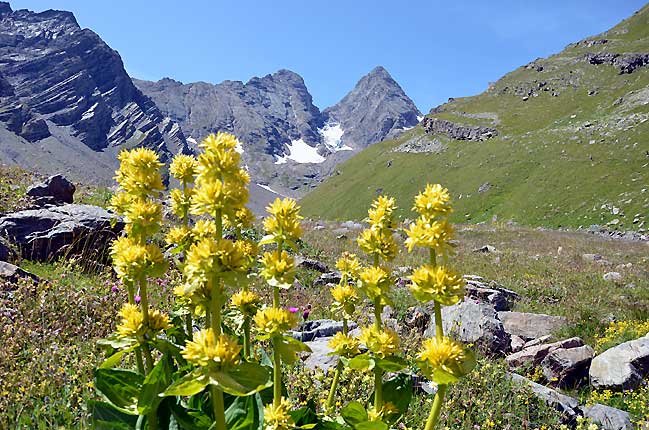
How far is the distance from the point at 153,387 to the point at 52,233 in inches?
335

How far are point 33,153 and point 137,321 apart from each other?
208m

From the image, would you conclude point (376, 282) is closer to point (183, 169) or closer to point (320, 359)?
point (183, 169)

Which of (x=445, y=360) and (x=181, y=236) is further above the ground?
(x=181, y=236)

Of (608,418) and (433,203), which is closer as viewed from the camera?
(433,203)

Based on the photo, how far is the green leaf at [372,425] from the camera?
7.56 ft

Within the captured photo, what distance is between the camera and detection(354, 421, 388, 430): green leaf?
230 cm

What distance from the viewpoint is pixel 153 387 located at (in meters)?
2.37

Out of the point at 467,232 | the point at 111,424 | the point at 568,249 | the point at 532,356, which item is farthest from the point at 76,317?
the point at 467,232

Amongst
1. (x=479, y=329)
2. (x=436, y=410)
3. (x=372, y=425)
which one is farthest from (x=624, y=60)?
(x=372, y=425)

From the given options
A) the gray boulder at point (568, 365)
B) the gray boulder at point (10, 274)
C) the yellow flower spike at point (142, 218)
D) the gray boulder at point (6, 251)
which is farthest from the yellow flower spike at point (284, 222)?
the gray boulder at point (6, 251)

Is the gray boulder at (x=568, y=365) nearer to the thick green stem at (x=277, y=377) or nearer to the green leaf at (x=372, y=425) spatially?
the green leaf at (x=372, y=425)

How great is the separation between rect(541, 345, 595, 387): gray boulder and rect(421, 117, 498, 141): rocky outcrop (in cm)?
10578

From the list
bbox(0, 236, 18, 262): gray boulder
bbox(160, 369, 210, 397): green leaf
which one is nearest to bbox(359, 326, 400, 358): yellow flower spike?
bbox(160, 369, 210, 397): green leaf

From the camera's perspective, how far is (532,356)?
314 inches
